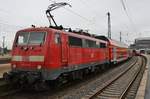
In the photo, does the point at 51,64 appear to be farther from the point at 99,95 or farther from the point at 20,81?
the point at 99,95

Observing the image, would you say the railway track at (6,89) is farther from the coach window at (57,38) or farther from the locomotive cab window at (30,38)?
the coach window at (57,38)

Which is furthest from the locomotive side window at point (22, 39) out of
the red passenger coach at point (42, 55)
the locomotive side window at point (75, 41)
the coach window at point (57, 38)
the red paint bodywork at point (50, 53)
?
the locomotive side window at point (75, 41)

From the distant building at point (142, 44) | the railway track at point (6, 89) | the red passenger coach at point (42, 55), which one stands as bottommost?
the railway track at point (6, 89)

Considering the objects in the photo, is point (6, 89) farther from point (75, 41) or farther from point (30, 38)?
point (75, 41)

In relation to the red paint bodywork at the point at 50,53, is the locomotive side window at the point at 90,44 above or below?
above

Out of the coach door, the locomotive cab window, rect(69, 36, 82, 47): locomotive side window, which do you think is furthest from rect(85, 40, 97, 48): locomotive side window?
the locomotive cab window

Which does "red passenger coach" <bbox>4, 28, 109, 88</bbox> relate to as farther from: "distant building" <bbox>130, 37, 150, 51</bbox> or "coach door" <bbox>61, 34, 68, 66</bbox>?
"distant building" <bbox>130, 37, 150, 51</bbox>

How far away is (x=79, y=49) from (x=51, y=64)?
413cm

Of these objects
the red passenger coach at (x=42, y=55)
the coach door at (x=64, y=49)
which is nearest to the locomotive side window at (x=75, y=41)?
the red passenger coach at (x=42, y=55)

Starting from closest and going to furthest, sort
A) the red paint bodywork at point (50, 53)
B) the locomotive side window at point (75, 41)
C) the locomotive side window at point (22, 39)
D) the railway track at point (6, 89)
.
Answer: the red paint bodywork at point (50, 53)
the railway track at point (6, 89)
the locomotive side window at point (22, 39)
the locomotive side window at point (75, 41)

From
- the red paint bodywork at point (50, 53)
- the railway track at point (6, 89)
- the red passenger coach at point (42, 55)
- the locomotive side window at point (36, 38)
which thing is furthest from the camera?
the railway track at point (6, 89)

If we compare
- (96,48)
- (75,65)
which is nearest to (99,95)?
(75,65)

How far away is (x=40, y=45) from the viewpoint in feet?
38.1

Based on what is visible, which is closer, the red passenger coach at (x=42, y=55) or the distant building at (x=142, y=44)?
the red passenger coach at (x=42, y=55)
